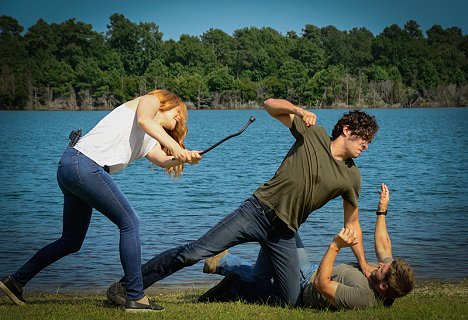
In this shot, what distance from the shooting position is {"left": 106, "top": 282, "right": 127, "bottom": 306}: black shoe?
7.44 metres

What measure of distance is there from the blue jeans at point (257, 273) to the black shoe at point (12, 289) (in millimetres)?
2015

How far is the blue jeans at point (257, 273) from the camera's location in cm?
784

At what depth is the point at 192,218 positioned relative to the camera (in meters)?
19.3

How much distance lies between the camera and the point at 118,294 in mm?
7473

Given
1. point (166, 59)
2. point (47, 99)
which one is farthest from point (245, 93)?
point (47, 99)

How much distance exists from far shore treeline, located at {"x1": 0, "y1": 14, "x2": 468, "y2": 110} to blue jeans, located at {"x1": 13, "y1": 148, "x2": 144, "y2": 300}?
13413 centimetres

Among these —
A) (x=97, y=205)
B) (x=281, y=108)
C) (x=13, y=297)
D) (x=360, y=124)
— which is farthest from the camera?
(x=13, y=297)

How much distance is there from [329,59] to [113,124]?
548ft

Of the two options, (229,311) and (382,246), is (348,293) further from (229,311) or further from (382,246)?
(229,311)

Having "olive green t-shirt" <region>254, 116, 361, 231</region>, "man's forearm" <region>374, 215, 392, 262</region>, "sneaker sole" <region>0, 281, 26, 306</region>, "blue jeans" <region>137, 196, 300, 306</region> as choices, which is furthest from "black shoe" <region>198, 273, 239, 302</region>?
"sneaker sole" <region>0, 281, 26, 306</region>

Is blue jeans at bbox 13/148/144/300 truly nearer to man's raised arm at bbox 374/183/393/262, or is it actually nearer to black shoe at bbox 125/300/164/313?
black shoe at bbox 125/300/164/313

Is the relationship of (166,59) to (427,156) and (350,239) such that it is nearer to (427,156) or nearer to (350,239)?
(427,156)

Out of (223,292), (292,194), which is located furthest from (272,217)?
(223,292)

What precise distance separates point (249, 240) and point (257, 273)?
646 millimetres
